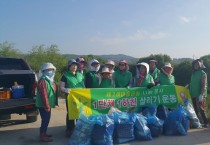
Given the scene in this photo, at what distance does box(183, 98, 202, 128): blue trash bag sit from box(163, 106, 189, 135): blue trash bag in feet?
1.36

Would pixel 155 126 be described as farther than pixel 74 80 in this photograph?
No

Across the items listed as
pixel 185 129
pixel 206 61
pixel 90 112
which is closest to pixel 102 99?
pixel 90 112

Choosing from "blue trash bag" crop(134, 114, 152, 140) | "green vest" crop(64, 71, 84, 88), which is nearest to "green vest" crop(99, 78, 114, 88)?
"green vest" crop(64, 71, 84, 88)

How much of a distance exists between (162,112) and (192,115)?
2.54 ft

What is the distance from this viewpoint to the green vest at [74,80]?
6789 mm

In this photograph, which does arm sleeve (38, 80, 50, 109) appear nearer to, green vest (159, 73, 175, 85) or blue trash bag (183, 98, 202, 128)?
green vest (159, 73, 175, 85)

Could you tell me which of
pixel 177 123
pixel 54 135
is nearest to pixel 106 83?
pixel 54 135

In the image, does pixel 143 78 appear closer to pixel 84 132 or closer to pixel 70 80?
pixel 70 80

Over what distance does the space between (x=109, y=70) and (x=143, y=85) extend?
2.91 feet

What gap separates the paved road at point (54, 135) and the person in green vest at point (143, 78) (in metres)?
1.31

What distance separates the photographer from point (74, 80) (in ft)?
22.5

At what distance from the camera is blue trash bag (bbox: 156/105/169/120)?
7.09 meters

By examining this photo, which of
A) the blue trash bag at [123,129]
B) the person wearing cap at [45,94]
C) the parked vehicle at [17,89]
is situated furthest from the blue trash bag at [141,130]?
the parked vehicle at [17,89]

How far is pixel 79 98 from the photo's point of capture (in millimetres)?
6637
